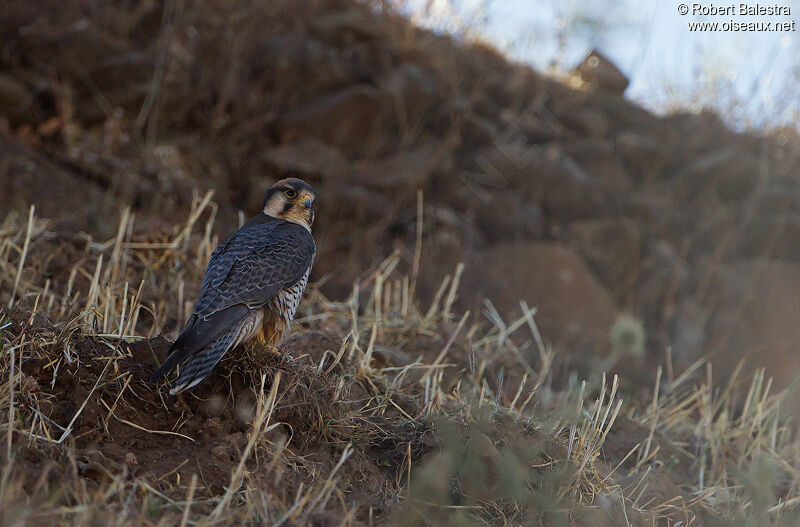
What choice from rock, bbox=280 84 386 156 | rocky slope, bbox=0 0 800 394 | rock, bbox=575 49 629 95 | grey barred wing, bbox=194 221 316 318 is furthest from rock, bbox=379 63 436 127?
grey barred wing, bbox=194 221 316 318

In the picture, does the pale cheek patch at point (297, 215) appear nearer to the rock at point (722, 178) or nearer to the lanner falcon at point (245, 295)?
the lanner falcon at point (245, 295)

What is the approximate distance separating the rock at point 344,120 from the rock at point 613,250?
2.00 meters

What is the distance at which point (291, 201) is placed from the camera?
3.75 metres

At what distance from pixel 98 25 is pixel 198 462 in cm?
499

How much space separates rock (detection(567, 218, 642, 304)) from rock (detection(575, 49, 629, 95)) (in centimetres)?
195

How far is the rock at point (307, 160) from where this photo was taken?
21.4 ft

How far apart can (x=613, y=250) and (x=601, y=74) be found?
2274mm

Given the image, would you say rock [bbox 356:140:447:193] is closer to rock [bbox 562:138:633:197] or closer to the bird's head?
rock [bbox 562:138:633:197]

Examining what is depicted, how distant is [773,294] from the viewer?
6938 mm

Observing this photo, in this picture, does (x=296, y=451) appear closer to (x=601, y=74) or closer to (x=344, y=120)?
(x=344, y=120)

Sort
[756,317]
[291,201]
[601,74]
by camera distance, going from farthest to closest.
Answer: [601,74] < [756,317] < [291,201]

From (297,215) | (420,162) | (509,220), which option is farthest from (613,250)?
(297,215)

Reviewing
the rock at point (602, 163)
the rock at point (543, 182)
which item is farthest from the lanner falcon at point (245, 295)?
the rock at point (602, 163)

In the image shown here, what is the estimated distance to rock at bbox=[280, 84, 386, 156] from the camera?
695cm
